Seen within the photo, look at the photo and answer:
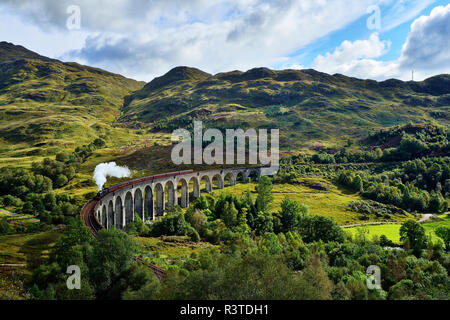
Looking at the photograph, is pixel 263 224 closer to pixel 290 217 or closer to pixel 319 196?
pixel 290 217

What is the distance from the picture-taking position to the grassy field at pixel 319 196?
3211 inches

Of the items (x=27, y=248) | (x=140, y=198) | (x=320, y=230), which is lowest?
(x=320, y=230)

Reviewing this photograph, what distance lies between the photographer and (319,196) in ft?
314

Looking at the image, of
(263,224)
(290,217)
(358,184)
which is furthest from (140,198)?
(358,184)

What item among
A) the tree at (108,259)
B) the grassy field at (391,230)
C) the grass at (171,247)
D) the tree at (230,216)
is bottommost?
the grassy field at (391,230)

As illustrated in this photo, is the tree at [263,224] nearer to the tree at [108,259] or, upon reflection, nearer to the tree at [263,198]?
the tree at [263,198]

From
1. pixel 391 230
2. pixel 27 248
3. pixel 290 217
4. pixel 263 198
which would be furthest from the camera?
pixel 263 198

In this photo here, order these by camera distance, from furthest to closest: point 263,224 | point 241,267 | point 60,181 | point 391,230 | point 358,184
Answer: point 358,184 < point 60,181 < point 391,230 < point 263,224 < point 241,267

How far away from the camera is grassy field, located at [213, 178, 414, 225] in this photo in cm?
8156

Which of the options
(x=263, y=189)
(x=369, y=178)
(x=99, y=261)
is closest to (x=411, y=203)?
(x=369, y=178)

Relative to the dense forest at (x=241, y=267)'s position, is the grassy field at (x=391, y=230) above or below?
below

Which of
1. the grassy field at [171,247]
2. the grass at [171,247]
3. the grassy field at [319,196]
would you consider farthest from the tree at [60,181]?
the grass at [171,247]

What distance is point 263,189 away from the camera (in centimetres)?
7500

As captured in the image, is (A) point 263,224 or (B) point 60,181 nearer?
(A) point 263,224
